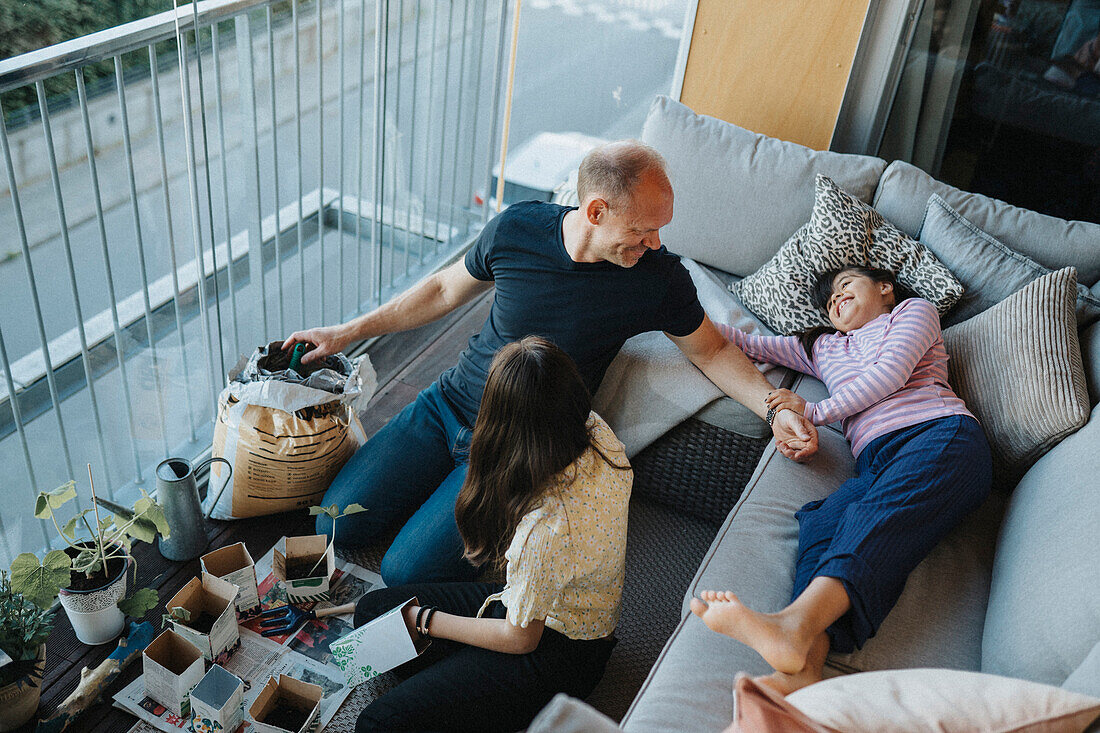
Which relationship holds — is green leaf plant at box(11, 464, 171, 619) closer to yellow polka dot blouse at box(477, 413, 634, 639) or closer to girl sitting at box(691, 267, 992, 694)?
yellow polka dot blouse at box(477, 413, 634, 639)

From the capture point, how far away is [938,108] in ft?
9.09

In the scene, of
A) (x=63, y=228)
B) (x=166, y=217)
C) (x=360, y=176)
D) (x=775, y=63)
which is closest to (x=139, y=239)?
(x=166, y=217)

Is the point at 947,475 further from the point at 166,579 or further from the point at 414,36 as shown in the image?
the point at 414,36

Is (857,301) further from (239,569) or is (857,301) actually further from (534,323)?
(239,569)

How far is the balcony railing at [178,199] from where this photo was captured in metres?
1.68

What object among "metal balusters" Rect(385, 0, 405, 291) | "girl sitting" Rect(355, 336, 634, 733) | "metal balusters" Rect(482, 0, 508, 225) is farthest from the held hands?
"metal balusters" Rect(482, 0, 508, 225)

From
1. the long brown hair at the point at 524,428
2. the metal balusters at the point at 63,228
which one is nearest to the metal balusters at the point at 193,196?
the metal balusters at the point at 63,228

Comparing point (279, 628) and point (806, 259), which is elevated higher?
point (806, 259)

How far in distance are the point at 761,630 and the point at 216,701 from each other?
39.7 inches

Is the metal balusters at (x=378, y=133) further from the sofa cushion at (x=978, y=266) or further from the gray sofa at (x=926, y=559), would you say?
the sofa cushion at (x=978, y=266)

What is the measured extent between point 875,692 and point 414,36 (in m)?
2.41

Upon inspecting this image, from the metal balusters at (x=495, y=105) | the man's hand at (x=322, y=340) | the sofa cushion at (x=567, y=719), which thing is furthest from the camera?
the metal balusters at (x=495, y=105)

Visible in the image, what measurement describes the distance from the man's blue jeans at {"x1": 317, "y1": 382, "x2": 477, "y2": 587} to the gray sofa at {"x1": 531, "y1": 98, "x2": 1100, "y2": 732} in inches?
24.0

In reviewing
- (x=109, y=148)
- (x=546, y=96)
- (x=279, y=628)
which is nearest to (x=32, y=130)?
(x=109, y=148)
